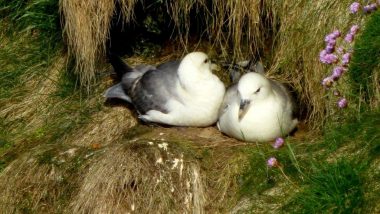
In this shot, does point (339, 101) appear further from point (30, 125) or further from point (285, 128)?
point (30, 125)

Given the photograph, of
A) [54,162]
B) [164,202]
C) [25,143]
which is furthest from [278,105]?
[25,143]

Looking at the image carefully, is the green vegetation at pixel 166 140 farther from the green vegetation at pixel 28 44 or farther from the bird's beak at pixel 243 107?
the bird's beak at pixel 243 107

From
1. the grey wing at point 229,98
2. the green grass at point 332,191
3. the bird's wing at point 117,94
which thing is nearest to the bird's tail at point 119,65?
the bird's wing at point 117,94

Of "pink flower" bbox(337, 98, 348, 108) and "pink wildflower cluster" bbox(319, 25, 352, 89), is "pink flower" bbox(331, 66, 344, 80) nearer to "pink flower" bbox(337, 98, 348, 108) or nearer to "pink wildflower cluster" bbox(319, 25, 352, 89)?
"pink wildflower cluster" bbox(319, 25, 352, 89)

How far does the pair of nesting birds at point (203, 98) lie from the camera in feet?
16.2

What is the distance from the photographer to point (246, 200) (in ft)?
14.1

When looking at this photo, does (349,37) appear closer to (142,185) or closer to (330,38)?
(330,38)

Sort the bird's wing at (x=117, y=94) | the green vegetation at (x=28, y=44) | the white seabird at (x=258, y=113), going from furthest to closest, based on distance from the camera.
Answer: the green vegetation at (x=28, y=44)
the bird's wing at (x=117, y=94)
the white seabird at (x=258, y=113)

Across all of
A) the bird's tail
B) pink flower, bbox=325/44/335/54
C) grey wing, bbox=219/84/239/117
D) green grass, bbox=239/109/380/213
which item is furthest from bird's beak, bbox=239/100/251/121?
the bird's tail

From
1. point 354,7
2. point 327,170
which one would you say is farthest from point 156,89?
point 327,170

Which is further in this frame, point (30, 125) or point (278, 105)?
point (30, 125)

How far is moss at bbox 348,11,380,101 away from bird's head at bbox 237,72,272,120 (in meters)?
0.63

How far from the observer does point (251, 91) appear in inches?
194

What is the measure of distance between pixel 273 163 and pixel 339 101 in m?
0.55
